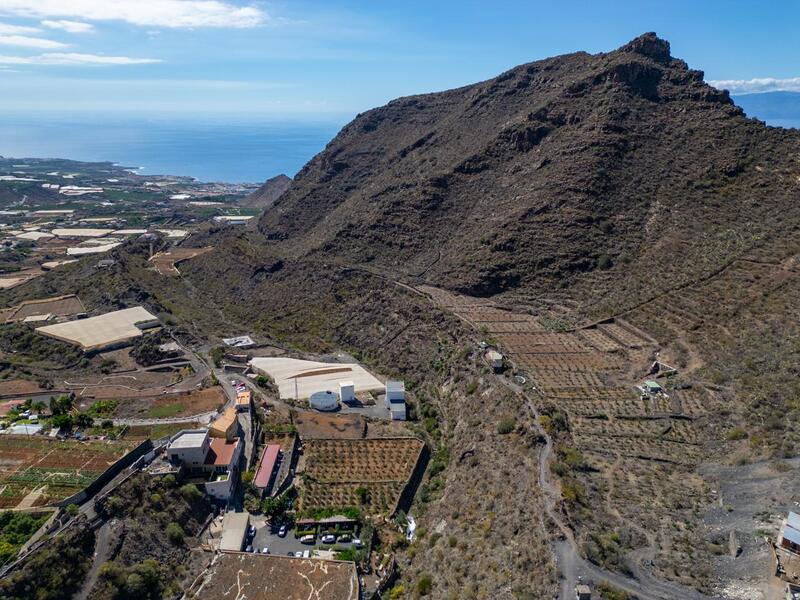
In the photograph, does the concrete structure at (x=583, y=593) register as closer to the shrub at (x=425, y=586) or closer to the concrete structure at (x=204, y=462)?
the shrub at (x=425, y=586)

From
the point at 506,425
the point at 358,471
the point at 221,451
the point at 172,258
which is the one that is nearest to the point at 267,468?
the point at 221,451

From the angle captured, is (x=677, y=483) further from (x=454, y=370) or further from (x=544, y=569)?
(x=454, y=370)

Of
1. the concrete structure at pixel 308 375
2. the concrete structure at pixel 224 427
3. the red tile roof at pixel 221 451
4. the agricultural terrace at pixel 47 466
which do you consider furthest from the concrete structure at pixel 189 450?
the concrete structure at pixel 308 375

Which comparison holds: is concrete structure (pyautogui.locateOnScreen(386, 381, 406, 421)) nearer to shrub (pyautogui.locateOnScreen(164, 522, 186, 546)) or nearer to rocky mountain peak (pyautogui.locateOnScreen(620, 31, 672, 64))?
shrub (pyautogui.locateOnScreen(164, 522, 186, 546))

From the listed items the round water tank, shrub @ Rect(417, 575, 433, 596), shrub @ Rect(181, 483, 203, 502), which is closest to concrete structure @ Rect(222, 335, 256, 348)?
the round water tank

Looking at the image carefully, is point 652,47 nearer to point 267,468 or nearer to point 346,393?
point 346,393

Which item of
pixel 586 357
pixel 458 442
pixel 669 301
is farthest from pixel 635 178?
pixel 458 442
